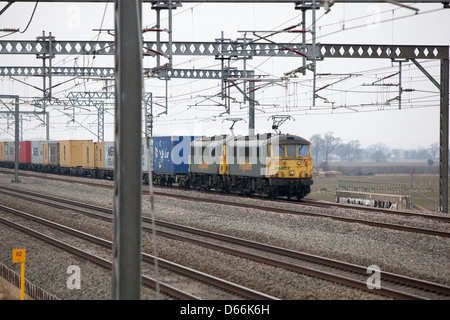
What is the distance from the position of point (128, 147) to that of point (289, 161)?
62.4 feet

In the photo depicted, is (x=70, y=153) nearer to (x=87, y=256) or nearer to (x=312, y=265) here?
(x=87, y=256)

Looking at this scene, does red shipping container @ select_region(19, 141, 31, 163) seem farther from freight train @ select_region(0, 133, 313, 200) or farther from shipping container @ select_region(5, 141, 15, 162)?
freight train @ select_region(0, 133, 313, 200)

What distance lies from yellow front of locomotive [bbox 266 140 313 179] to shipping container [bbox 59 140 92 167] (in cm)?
2791

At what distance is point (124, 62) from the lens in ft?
23.1

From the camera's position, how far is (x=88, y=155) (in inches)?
1880

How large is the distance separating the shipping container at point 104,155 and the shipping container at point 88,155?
74 cm

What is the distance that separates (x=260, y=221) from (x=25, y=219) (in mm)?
9402

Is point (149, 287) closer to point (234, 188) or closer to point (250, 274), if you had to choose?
point (250, 274)

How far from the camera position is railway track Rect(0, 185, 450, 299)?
10320 millimetres

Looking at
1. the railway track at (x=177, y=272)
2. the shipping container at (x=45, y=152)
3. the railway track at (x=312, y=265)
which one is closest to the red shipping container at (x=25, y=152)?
the shipping container at (x=45, y=152)

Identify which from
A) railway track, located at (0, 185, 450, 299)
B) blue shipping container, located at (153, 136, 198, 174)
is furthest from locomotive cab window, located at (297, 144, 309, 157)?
blue shipping container, located at (153, 136, 198, 174)

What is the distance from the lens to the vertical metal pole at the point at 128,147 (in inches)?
278

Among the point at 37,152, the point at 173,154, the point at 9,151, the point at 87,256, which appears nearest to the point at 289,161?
the point at 173,154
